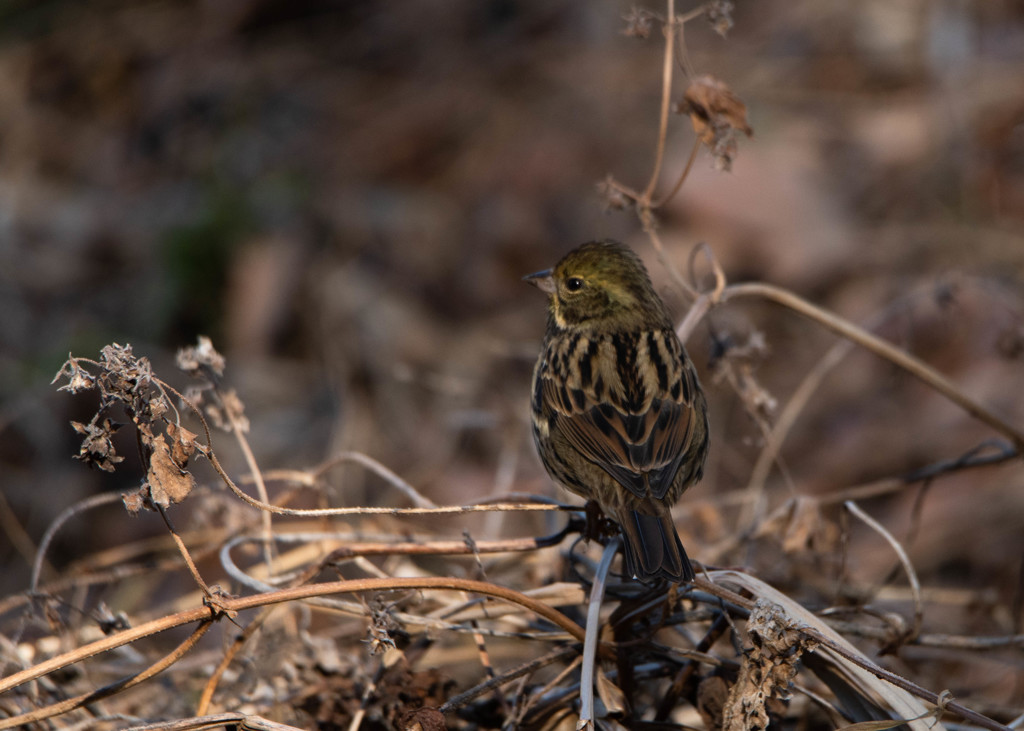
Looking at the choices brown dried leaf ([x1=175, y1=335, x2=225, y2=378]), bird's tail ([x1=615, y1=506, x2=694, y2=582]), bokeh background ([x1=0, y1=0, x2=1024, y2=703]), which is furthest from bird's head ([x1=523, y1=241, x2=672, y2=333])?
bokeh background ([x1=0, y1=0, x2=1024, y2=703])

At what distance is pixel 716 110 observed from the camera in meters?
2.87

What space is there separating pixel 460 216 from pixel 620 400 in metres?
4.58

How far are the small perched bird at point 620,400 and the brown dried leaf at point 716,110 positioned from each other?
618 mm

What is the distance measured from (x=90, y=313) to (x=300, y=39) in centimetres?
319

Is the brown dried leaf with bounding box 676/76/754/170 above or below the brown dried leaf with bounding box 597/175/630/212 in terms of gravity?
above

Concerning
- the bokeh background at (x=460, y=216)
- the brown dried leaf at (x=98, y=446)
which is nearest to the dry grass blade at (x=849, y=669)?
the brown dried leaf at (x=98, y=446)

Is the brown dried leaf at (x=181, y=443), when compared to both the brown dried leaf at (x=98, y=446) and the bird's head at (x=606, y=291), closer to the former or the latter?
the brown dried leaf at (x=98, y=446)

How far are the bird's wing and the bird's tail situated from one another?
4.1 inches

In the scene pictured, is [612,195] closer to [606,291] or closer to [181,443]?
[606,291]

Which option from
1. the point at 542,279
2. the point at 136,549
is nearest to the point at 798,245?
the point at 542,279

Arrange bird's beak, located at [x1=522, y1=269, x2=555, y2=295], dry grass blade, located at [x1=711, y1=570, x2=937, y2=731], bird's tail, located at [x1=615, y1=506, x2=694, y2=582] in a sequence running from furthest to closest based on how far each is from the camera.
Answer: bird's beak, located at [x1=522, y1=269, x2=555, y2=295] < bird's tail, located at [x1=615, y1=506, x2=694, y2=582] < dry grass blade, located at [x1=711, y1=570, x2=937, y2=731]

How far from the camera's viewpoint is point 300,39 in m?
9.08

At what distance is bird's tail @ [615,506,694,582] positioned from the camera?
2404 millimetres

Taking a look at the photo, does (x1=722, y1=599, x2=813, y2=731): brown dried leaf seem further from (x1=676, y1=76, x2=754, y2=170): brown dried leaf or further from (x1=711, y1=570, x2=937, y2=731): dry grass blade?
(x1=676, y1=76, x2=754, y2=170): brown dried leaf
